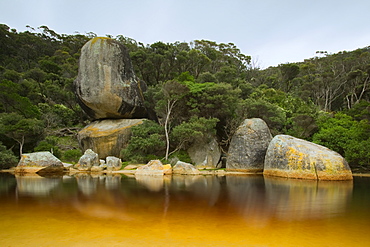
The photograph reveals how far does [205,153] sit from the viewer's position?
19.3m

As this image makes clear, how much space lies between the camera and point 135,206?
711 cm

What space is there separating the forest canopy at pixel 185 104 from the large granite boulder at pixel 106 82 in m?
2.29

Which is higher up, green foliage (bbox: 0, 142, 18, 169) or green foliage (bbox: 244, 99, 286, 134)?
green foliage (bbox: 244, 99, 286, 134)

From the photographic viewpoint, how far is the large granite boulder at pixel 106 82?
65.3 feet

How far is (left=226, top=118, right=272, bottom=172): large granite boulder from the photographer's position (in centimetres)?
1703

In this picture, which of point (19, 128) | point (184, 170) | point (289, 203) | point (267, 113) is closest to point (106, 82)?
point (19, 128)

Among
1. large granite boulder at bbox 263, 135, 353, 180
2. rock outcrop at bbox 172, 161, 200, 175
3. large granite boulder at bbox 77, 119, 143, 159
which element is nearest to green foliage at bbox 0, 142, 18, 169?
large granite boulder at bbox 77, 119, 143, 159

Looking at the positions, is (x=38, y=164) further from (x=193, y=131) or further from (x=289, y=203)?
(x=289, y=203)

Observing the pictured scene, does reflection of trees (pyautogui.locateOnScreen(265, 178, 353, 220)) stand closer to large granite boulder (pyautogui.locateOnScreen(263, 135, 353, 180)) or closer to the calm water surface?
the calm water surface

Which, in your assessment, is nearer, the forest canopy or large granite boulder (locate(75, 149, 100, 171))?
large granite boulder (locate(75, 149, 100, 171))

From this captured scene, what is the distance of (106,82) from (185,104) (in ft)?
21.5

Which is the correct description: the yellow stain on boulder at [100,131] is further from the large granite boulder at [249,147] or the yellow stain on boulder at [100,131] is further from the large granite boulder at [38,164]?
the large granite boulder at [249,147]

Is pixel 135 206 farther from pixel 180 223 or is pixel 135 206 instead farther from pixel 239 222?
pixel 239 222

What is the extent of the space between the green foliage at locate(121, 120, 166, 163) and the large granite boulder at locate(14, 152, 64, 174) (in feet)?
15.1
